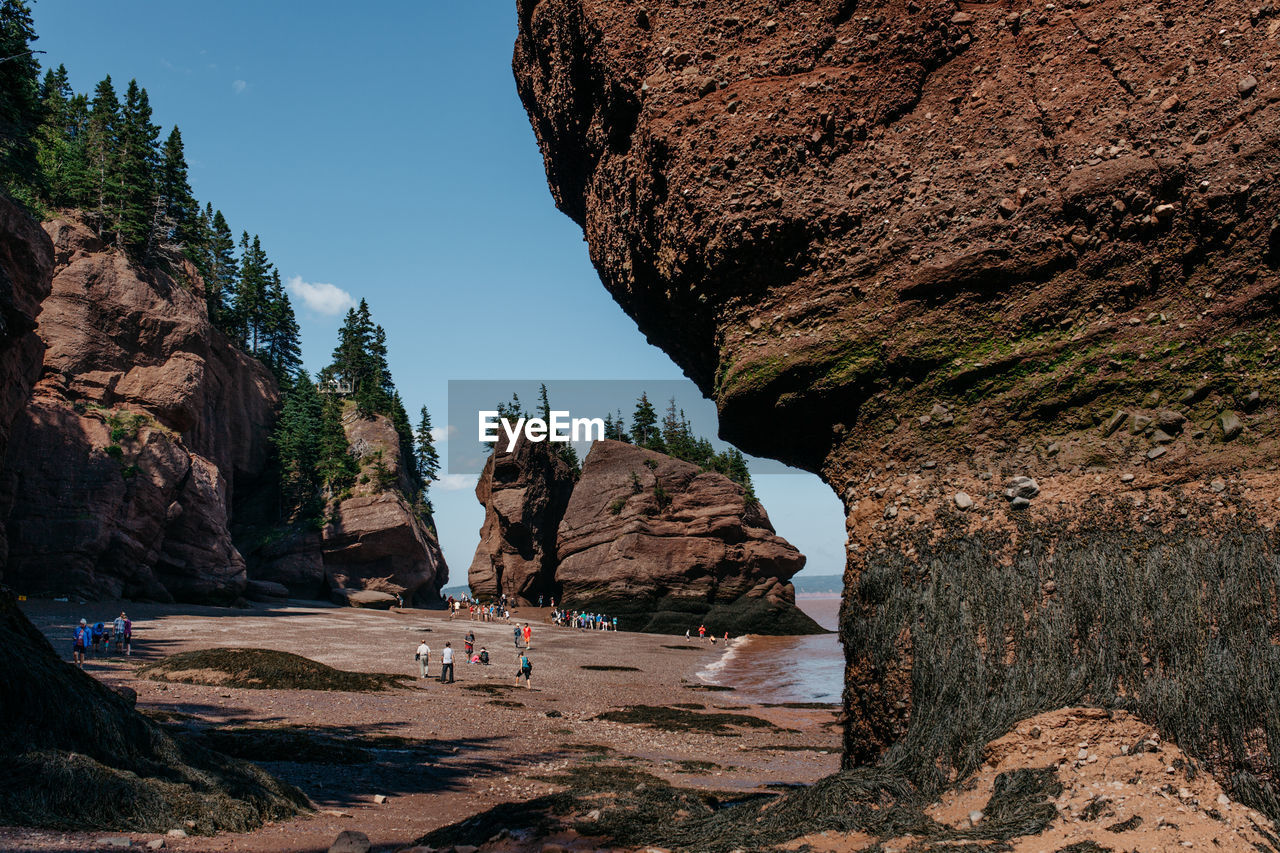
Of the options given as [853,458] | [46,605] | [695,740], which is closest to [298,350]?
[46,605]

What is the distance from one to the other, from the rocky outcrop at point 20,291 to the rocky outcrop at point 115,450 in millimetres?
3493

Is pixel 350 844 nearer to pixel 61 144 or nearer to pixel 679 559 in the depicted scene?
pixel 679 559

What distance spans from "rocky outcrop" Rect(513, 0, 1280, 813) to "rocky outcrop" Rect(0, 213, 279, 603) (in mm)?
43041

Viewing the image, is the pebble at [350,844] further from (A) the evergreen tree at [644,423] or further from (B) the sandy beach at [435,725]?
(A) the evergreen tree at [644,423]

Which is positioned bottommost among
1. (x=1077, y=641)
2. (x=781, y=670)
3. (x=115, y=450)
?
(x=781, y=670)

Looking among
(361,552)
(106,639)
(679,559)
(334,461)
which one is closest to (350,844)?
(106,639)

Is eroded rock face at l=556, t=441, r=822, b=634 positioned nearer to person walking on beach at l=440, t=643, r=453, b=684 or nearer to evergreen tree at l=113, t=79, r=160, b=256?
person walking on beach at l=440, t=643, r=453, b=684

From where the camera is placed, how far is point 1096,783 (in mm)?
4984

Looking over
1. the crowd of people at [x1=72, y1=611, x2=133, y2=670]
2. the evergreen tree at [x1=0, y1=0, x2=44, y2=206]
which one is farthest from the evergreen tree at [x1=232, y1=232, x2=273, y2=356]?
the crowd of people at [x1=72, y1=611, x2=133, y2=670]

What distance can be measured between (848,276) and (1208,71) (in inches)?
122

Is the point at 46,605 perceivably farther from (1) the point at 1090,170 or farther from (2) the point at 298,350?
(2) the point at 298,350

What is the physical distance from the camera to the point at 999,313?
6555 millimetres

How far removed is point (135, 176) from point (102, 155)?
3.81 meters

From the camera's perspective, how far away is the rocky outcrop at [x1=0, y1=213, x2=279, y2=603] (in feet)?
125
